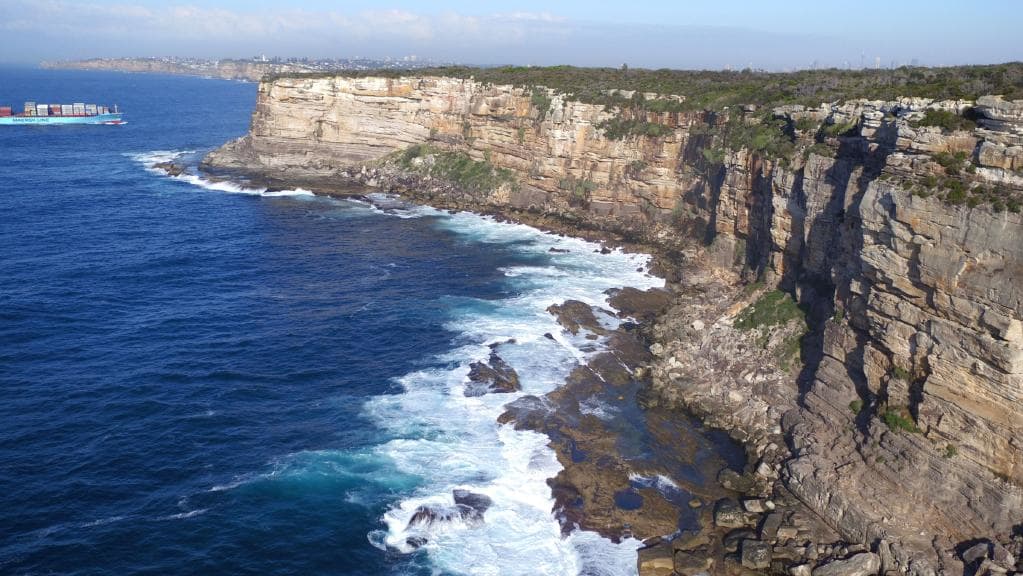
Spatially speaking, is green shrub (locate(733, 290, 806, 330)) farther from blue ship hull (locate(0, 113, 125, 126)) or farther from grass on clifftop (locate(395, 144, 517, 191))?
blue ship hull (locate(0, 113, 125, 126))

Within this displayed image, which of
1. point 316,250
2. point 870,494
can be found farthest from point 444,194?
point 870,494

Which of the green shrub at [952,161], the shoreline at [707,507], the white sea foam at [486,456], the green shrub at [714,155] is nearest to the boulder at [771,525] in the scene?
the shoreline at [707,507]

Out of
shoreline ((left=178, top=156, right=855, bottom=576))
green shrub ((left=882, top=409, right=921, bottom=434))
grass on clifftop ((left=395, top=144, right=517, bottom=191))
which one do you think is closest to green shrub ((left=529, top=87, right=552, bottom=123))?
grass on clifftop ((left=395, top=144, right=517, bottom=191))

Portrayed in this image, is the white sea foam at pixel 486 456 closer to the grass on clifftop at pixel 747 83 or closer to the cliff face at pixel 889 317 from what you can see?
the cliff face at pixel 889 317

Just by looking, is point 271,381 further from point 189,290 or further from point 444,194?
point 444,194

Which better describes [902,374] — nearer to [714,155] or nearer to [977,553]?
A: [977,553]
